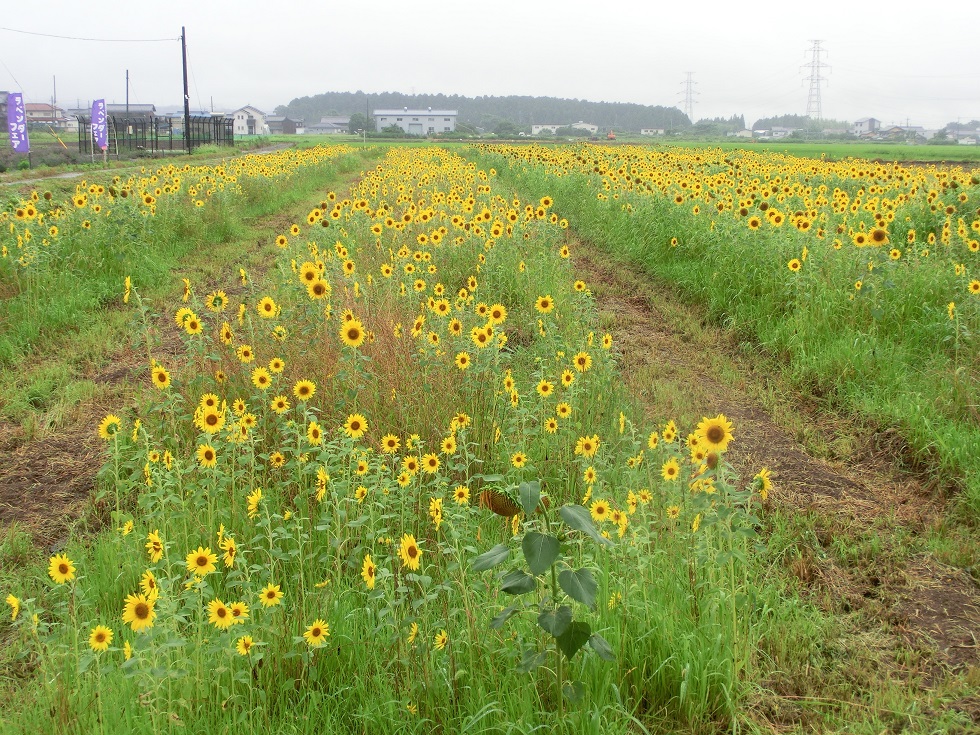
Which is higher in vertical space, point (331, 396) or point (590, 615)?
point (331, 396)

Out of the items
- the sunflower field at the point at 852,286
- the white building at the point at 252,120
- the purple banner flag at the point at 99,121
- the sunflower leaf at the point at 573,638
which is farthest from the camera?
the white building at the point at 252,120

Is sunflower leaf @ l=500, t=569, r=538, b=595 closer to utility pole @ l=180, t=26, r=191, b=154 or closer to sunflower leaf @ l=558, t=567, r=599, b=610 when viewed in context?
sunflower leaf @ l=558, t=567, r=599, b=610

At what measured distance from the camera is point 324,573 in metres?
3.33

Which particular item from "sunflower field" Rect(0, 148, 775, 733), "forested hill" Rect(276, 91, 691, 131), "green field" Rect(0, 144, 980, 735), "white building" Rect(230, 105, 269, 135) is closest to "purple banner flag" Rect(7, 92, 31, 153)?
"green field" Rect(0, 144, 980, 735)

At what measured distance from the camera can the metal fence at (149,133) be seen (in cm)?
3394

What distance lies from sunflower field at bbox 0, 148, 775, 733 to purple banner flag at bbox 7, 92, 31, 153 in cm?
2494

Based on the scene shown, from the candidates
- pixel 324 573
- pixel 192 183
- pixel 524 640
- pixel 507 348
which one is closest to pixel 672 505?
pixel 524 640

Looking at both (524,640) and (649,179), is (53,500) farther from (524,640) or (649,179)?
(649,179)

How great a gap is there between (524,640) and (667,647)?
19.5 inches

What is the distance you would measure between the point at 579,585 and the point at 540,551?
0.16 meters

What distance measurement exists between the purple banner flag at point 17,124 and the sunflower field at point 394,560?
24943 millimetres

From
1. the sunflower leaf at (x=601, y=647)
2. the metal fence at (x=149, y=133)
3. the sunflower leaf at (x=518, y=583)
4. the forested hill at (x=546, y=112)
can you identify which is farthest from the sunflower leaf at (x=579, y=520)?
the forested hill at (x=546, y=112)

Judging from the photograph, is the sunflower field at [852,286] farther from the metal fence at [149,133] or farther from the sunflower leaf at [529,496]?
the metal fence at [149,133]

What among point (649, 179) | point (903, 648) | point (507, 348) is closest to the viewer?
point (903, 648)
